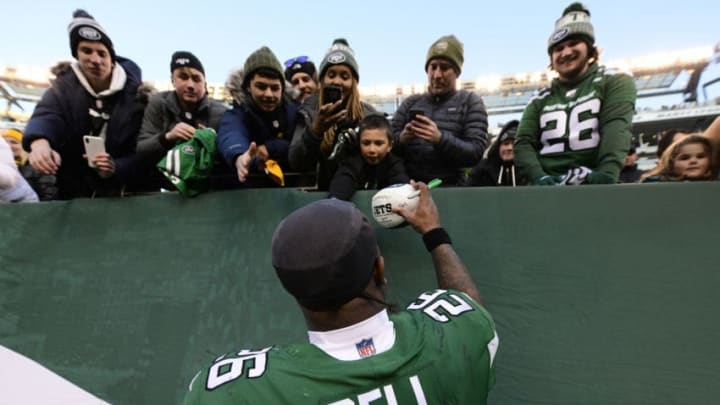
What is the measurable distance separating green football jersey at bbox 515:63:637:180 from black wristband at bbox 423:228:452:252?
1179 millimetres

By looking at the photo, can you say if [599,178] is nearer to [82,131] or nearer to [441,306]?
[441,306]

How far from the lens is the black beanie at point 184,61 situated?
3.01 metres

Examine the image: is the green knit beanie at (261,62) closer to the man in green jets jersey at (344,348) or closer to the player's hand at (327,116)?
the player's hand at (327,116)

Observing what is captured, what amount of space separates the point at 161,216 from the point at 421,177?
1.72 m

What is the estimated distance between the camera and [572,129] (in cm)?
245

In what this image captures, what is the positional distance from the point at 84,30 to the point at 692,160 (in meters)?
3.98

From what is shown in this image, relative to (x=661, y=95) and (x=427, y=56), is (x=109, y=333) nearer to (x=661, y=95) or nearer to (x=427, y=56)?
(x=427, y=56)

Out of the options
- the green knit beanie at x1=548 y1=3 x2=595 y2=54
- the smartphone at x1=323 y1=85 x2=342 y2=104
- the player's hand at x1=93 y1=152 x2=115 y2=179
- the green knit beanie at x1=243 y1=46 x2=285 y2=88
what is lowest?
the player's hand at x1=93 y1=152 x2=115 y2=179

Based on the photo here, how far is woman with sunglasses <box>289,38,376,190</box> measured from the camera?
2.23 meters

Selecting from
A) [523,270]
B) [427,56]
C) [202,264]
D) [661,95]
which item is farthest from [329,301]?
[661,95]

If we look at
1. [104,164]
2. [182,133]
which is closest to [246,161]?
[182,133]

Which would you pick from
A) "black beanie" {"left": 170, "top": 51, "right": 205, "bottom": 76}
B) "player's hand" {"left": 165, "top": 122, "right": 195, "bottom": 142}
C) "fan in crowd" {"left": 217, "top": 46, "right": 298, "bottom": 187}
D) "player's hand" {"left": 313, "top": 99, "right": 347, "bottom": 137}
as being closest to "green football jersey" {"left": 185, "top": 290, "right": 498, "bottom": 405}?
"player's hand" {"left": 313, "top": 99, "right": 347, "bottom": 137}

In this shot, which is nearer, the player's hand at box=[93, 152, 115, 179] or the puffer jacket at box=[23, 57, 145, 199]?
the player's hand at box=[93, 152, 115, 179]

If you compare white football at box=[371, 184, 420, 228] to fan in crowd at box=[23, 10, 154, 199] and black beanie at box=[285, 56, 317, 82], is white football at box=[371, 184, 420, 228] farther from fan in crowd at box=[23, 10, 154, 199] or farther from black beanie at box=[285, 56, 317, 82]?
black beanie at box=[285, 56, 317, 82]
